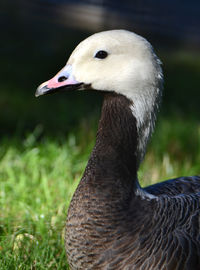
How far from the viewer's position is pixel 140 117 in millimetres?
2285

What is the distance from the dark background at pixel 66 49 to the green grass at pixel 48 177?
59 centimetres

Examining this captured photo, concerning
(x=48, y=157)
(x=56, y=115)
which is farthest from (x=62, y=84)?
(x=56, y=115)

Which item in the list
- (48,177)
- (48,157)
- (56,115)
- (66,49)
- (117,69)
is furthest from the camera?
(66,49)

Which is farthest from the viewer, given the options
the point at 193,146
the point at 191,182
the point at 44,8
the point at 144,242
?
the point at 44,8

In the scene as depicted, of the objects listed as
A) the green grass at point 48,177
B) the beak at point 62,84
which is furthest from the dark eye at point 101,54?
the green grass at point 48,177

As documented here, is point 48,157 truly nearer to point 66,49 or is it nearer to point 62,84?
point 62,84

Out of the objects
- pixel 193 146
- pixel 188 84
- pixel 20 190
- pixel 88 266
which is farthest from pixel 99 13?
pixel 88 266

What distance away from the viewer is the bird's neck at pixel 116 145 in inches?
90.0

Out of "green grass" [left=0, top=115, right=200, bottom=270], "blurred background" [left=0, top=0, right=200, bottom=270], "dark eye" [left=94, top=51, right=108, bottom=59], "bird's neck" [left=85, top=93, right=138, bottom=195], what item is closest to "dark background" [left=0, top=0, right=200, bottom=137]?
"blurred background" [left=0, top=0, right=200, bottom=270]

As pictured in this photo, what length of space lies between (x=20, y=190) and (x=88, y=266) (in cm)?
111

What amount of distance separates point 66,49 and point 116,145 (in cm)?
588

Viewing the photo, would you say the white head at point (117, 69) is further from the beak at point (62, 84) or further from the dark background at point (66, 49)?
the dark background at point (66, 49)

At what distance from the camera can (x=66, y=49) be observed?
26.2 feet

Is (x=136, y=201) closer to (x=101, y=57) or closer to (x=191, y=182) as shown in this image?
(x=191, y=182)
